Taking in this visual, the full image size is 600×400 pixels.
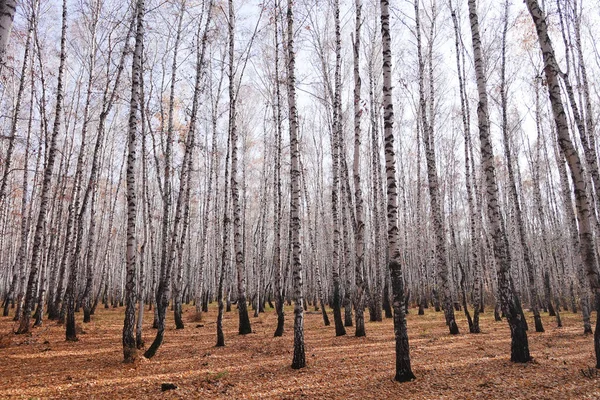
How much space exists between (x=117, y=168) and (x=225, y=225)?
19269 mm

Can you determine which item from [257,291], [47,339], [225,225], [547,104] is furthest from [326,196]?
[47,339]

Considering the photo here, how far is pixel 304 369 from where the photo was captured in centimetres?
697

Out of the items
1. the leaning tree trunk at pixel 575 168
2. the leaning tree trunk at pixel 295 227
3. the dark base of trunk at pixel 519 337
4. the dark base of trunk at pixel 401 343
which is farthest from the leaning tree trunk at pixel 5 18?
the dark base of trunk at pixel 519 337

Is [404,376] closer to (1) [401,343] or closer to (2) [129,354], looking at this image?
(1) [401,343]

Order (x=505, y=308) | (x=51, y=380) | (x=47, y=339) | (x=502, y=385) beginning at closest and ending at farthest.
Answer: (x=502, y=385) → (x=51, y=380) → (x=505, y=308) → (x=47, y=339)

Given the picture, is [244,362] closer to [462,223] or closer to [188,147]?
[188,147]

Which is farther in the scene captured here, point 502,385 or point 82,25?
point 82,25

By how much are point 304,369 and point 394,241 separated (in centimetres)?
318

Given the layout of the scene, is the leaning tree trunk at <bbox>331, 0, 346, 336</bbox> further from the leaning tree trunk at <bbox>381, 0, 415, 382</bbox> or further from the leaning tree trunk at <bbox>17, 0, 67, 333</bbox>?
the leaning tree trunk at <bbox>17, 0, 67, 333</bbox>

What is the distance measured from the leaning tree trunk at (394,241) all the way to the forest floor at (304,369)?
0.37 meters

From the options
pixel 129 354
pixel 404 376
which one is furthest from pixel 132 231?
pixel 404 376

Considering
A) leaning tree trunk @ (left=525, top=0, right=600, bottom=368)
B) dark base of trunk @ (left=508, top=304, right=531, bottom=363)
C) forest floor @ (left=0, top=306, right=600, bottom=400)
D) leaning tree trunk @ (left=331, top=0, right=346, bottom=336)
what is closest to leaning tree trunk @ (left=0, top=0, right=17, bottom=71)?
forest floor @ (left=0, top=306, right=600, bottom=400)

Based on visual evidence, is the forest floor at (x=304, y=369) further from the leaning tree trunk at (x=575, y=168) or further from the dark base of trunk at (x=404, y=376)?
the leaning tree trunk at (x=575, y=168)

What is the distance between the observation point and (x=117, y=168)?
26297 millimetres
